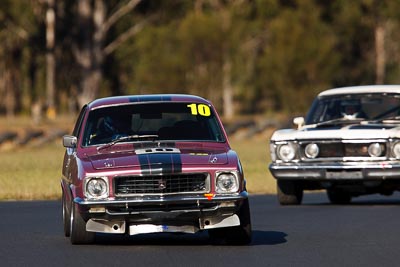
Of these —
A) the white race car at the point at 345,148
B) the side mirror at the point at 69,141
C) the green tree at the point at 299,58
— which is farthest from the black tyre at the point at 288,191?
the green tree at the point at 299,58

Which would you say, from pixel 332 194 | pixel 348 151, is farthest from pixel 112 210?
pixel 332 194

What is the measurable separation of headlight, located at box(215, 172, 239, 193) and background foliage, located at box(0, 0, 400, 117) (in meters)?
50.6

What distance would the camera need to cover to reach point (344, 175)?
19438mm

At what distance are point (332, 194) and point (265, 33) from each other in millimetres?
64403

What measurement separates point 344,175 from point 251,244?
5588 mm

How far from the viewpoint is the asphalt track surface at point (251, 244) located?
1246 centimetres

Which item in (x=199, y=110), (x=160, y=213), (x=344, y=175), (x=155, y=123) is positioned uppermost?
(x=199, y=110)

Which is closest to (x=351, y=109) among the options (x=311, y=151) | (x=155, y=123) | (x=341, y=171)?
(x=311, y=151)

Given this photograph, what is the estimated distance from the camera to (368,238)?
583 inches

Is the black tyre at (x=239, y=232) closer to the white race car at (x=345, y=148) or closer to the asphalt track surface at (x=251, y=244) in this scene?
the asphalt track surface at (x=251, y=244)

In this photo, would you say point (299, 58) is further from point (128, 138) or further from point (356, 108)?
point (128, 138)

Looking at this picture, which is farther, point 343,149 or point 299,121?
point 299,121

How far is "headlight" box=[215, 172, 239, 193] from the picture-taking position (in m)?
13.4

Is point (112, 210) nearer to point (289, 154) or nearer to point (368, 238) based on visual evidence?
point (368, 238)
